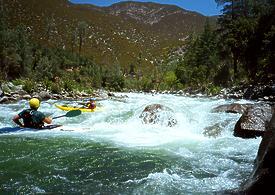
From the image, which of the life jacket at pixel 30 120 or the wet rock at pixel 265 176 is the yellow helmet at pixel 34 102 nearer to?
the life jacket at pixel 30 120

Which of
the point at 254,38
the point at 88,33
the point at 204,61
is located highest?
the point at 88,33

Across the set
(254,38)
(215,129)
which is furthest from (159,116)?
(254,38)

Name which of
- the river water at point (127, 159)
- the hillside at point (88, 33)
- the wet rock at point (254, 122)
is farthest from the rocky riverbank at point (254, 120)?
the hillside at point (88, 33)

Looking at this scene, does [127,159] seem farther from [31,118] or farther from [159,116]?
[159,116]

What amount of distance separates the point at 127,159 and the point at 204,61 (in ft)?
138

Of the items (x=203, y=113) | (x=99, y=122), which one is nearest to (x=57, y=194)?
(x=99, y=122)

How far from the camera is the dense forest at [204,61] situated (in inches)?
1083

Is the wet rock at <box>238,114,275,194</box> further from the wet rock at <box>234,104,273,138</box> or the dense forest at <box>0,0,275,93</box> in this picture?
the dense forest at <box>0,0,275,93</box>

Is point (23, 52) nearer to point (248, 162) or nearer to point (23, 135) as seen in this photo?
point (23, 135)

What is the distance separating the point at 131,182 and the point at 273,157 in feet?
9.25

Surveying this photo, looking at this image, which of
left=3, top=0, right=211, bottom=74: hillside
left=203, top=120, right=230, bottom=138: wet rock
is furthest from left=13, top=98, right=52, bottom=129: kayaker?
left=3, top=0, right=211, bottom=74: hillside

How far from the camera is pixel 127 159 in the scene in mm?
8320

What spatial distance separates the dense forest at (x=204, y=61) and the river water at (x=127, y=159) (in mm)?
14878

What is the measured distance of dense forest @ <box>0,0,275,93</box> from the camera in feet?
90.2
